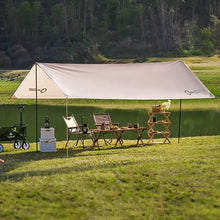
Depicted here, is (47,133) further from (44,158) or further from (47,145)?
(44,158)

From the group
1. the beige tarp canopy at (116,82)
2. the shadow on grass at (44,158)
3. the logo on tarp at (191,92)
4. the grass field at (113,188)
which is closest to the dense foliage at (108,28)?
the beige tarp canopy at (116,82)

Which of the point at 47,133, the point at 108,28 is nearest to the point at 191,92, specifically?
the point at 47,133

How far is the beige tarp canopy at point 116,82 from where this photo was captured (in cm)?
938

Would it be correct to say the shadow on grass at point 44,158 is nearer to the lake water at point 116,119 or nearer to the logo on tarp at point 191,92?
the logo on tarp at point 191,92

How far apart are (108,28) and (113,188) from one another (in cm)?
5186

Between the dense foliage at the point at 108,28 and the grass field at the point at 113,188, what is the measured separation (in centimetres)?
4121

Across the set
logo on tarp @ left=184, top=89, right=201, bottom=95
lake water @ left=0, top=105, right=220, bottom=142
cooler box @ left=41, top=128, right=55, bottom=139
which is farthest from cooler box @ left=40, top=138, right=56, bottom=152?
lake water @ left=0, top=105, right=220, bottom=142

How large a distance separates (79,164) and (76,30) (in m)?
50.4

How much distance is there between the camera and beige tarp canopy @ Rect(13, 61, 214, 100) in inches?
369

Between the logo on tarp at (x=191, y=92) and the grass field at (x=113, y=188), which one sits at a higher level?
the logo on tarp at (x=191, y=92)

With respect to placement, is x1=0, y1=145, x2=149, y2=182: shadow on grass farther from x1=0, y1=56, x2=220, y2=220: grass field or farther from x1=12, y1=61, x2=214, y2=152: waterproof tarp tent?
x1=12, y1=61, x2=214, y2=152: waterproof tarp tent

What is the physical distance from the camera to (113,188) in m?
6.40

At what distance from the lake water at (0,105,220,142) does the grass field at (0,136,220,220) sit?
249 inches

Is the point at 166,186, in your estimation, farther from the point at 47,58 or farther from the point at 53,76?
the point at 47,58
